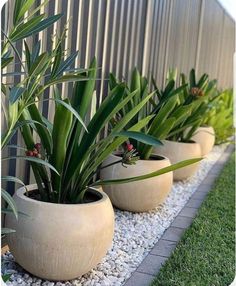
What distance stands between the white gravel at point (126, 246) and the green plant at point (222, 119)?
7.17 feet

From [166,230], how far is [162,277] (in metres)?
0.77

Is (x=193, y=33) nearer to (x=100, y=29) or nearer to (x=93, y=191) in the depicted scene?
(x=100, y=29)

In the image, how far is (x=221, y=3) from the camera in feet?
28.6

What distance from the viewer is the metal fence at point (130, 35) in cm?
284

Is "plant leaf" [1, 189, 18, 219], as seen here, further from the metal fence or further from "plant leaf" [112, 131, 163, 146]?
the metal fence

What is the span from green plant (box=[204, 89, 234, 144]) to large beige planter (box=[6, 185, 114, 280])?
402 centimetres

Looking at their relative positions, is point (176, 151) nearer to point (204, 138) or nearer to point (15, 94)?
point (204, 138)

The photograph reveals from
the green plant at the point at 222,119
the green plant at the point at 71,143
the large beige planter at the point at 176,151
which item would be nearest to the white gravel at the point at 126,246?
the large beige planter at the point at 176,151

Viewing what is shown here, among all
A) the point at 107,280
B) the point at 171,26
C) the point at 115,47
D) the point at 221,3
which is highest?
the point at 221,3

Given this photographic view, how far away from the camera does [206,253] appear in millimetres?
2633

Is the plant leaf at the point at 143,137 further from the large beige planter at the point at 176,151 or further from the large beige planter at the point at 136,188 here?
the large beige planter at the point at 176,151

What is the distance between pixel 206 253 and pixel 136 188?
71 centimetres

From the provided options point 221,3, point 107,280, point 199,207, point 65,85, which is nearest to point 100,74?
point 65,85

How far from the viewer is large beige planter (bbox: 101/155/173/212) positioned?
10.3 ft
